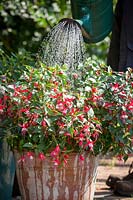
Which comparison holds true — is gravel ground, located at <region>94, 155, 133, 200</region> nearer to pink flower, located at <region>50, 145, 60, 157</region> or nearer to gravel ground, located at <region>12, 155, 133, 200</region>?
gravel ground, located at <region>12, 155, 133, 200</region>

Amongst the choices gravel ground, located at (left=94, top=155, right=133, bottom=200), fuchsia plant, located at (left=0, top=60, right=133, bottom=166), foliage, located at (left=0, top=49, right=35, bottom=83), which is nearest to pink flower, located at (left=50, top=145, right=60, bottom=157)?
fuchsia plant, located at (left=0, top=60, right=133, bottom=166)

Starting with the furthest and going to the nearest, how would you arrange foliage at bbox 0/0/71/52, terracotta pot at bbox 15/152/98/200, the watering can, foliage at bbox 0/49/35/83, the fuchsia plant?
foliage at bbox 0/0/71/52 < the watering can < foliage at bbox 0/49/35/83 < terracotta pot at bbox 15/152/98/200 < the fuchsia plant

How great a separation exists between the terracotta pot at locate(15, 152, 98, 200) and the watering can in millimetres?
1082

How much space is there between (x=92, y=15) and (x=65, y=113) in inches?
50.0

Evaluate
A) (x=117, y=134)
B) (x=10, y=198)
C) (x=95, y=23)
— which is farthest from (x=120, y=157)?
(x=95, y=23)

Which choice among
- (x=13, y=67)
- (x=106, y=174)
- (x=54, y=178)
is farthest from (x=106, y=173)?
(x=54, y=178)

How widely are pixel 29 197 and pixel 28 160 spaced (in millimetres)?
241

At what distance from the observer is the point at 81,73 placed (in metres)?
4.32

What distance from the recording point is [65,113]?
3.91 metres

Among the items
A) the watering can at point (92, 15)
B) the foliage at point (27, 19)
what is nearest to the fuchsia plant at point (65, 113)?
the watering can at point (92, 15)

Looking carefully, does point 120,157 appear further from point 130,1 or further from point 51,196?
point 130,1

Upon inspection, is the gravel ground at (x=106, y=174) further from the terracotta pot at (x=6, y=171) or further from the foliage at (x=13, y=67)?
the foliage at (x=13, y=67)

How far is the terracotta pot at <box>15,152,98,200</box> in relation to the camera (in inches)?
163

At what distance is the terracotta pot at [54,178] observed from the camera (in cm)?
415
